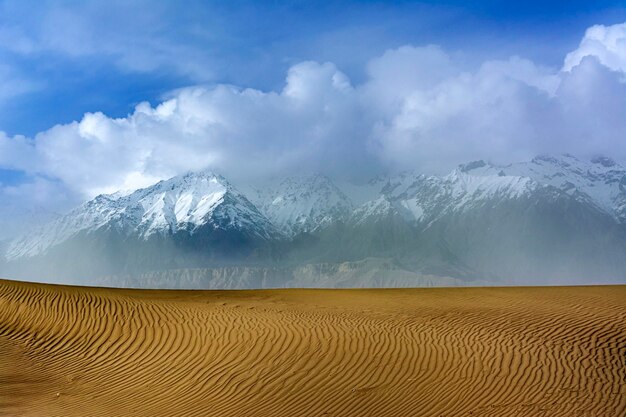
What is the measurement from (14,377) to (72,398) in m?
2.31

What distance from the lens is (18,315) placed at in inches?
754

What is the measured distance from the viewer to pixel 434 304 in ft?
74.5

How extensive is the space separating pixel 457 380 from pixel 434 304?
9.75m

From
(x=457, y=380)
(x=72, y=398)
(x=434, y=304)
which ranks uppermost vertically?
(x=434, y=304)

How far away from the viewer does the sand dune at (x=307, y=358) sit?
12.3 metres

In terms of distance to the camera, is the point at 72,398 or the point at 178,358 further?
the point at 178,358

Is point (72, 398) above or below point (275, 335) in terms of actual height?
below

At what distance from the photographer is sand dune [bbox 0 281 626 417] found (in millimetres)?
12305

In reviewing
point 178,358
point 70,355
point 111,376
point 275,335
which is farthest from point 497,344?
point 70,355

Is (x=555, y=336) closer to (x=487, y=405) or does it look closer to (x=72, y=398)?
(x=487, y=405)

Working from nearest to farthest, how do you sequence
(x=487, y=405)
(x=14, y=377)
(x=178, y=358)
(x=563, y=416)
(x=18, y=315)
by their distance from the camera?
(x=563, y=416) → (x=487, y=405) → (x=14, y=377) → (x=178, y=358) → (x=18, y=315)

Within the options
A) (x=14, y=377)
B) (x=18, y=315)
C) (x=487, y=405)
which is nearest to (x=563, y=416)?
(x=487, y=405)

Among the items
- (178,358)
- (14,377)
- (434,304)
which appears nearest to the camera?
(14,377)

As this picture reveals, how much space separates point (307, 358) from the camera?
14.7 meters
